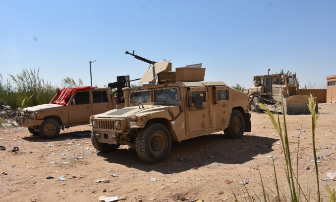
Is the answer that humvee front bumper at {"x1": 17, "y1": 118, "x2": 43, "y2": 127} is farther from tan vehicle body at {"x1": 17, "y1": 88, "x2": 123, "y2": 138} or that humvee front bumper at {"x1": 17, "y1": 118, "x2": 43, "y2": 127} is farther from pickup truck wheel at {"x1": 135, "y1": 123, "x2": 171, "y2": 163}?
pickup truck wheel at {"x1": 135, "y1": 123, "x2": 171, "y2": 163}

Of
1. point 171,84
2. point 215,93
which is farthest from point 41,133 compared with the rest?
point 215,93

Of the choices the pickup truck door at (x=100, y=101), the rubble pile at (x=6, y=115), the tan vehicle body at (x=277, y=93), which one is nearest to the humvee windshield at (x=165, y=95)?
the pickup truck door at (x=100, y=101)

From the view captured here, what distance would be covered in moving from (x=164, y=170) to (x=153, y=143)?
0.64 meters

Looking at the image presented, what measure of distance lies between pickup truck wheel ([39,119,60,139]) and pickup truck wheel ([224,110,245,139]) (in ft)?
17.4

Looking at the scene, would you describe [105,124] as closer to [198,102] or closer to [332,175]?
[198,102]

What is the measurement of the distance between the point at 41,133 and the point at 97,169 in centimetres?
417

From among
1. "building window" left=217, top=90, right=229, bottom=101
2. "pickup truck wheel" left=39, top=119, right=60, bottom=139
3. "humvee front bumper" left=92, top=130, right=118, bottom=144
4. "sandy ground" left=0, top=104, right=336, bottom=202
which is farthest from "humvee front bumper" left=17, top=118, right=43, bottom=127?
"building window" left=217, top=90, right=229, bottom=101

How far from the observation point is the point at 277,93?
1609cm

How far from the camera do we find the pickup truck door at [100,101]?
9930mm

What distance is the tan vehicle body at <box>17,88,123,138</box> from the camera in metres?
8.91

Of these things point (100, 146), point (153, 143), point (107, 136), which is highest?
point (107, 136)

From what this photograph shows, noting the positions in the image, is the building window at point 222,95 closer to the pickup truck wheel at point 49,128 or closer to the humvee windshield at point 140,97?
the humvee windshield at point 140,97

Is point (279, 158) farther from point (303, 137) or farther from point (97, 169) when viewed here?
point (97, 169)

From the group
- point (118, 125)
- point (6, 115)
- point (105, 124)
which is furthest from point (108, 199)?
point (6, 115)
